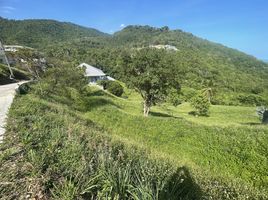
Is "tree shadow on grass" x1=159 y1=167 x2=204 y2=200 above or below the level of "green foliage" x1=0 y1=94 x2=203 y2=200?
below

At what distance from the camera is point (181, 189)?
6344 millimetres

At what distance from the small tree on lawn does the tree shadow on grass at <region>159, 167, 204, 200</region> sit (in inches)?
804

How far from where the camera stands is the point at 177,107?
5112 centimetres

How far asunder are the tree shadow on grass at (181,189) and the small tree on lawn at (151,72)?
67.0 feet

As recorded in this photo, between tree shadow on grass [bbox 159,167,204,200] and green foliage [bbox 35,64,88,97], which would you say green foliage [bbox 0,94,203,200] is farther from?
green foliage [bbox 35,64,88,97]

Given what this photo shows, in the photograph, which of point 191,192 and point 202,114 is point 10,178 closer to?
point 191,192

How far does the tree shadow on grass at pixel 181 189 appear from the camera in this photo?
5.34m

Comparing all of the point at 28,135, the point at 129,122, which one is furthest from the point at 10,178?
the point at 129,122

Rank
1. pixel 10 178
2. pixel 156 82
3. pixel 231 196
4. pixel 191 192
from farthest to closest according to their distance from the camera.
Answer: pixel 156 82, pixel 231 196, pixel 191 192, pixel 10 178

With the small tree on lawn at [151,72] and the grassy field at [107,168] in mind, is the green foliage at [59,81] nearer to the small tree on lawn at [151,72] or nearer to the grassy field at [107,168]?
the small tree on lawn at [151,72]

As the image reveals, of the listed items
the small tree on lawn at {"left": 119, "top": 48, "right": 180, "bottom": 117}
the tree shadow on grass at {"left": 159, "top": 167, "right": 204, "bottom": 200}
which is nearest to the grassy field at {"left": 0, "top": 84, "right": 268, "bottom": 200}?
the tree shadow on grass at {"left": 159, "top": 167, "right": 204, "bottom": 200}

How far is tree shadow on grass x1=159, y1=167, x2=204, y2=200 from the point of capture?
5344mm

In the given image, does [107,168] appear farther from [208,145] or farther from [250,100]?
[250,100]

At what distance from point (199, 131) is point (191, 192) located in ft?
34.1
